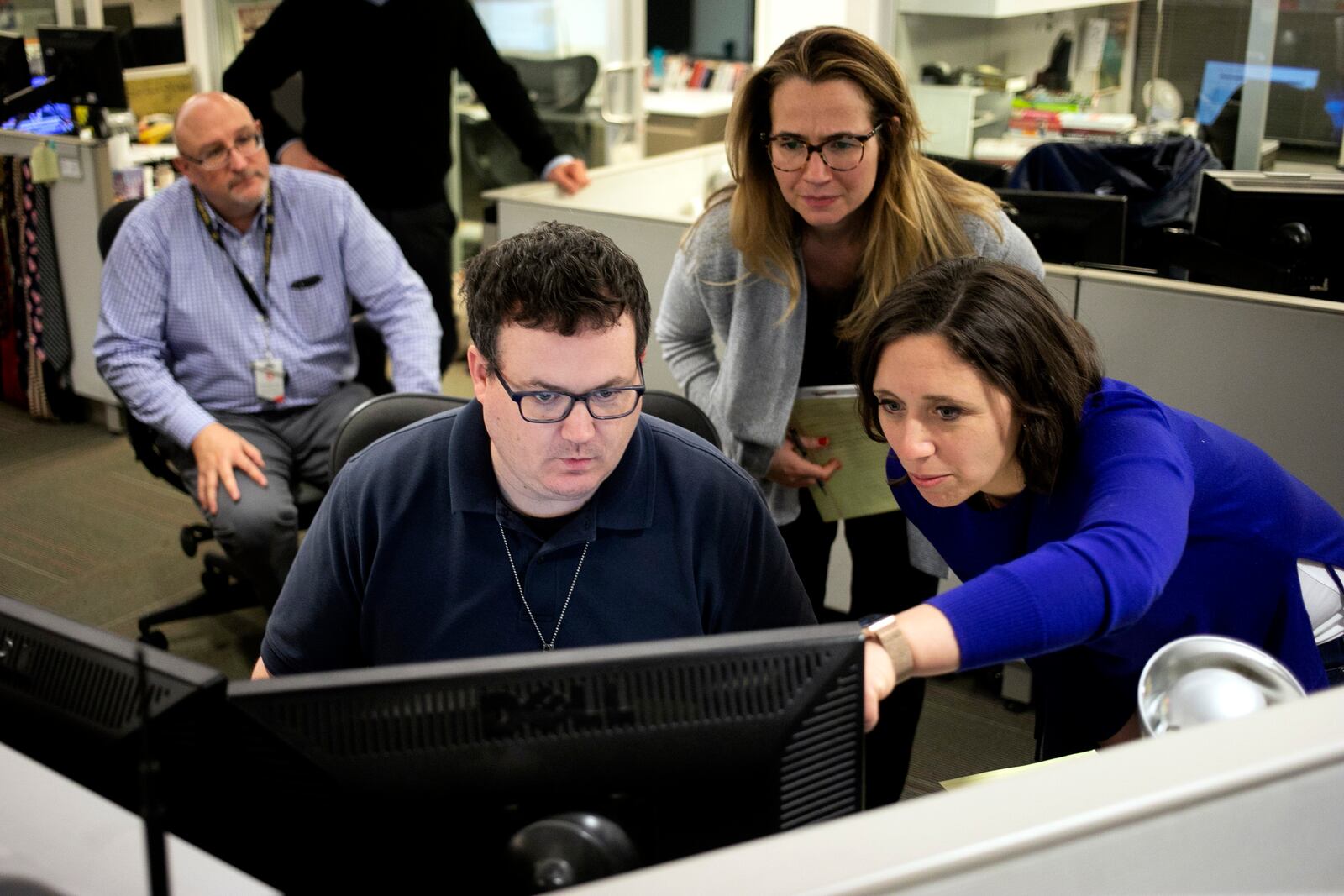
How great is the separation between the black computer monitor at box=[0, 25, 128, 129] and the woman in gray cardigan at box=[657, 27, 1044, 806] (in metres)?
2.84

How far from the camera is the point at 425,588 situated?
1.29 m

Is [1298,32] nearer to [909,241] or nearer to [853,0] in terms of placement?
[853,0]

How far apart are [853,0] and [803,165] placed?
263cm

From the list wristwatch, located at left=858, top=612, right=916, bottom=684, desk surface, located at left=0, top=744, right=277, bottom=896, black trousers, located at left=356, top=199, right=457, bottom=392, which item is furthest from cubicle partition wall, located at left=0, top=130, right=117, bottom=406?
wristwatch, located at left=858, top=612, right=916, bottom=684

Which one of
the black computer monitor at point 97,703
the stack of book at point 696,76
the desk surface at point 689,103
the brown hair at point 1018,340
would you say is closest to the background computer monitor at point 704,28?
the stack of book at point 696,76

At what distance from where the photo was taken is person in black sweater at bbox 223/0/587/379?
3195 millimetres

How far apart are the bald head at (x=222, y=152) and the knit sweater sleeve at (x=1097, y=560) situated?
6.19 ft

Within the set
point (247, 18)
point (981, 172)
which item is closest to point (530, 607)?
point (981, 172)

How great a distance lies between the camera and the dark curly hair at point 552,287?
122 cm

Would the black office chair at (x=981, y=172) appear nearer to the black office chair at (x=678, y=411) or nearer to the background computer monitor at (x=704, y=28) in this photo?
the black office chair at (x=678, y=411)

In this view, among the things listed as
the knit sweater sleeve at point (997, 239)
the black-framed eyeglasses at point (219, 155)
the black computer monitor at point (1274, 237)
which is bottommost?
the black computer monitor at point (1274, 237)

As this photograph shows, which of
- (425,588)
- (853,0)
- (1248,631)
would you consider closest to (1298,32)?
(853,0)

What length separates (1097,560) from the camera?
3.36 ft

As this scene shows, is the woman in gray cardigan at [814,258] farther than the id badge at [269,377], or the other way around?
the id badge at [269,377]
